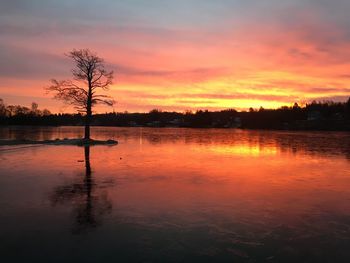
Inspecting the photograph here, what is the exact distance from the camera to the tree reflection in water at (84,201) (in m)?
9.59

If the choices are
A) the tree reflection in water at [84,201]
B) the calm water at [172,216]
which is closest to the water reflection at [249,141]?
the calm water at [172,216]

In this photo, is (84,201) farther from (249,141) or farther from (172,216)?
(249,141)

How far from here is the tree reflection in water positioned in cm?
959

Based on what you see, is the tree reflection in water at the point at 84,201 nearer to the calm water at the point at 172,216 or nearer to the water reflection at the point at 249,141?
the calm water at the point at 172,216

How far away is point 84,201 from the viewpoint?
1201cm

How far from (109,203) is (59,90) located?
109 feet

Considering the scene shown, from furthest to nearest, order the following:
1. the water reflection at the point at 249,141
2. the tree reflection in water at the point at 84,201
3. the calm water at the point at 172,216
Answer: the water reflection at the point at 249,141 < the tree reflection in water at the point at 84,201 < the calm water at the point at 172,216

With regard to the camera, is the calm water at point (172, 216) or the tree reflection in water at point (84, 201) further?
the tree reflection in water at point (84, 201)

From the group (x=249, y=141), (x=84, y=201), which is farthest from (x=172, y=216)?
(x=249, y=141)

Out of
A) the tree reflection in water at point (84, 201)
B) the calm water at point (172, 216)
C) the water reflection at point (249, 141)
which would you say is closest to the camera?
the calm water at point (172, 216)

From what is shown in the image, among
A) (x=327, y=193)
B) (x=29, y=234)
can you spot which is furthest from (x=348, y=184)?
(x=29, y=234)

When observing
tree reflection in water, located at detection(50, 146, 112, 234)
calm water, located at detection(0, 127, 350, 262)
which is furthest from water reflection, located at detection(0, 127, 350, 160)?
tree reflection in water, located at detection(50, 146, 112, 234)

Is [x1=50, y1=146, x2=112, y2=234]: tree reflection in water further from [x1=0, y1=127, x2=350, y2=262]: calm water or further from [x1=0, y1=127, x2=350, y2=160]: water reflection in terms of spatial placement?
[x1=0, y1=127, x2=350, y2=160]: water reflection

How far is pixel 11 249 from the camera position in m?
7.56
